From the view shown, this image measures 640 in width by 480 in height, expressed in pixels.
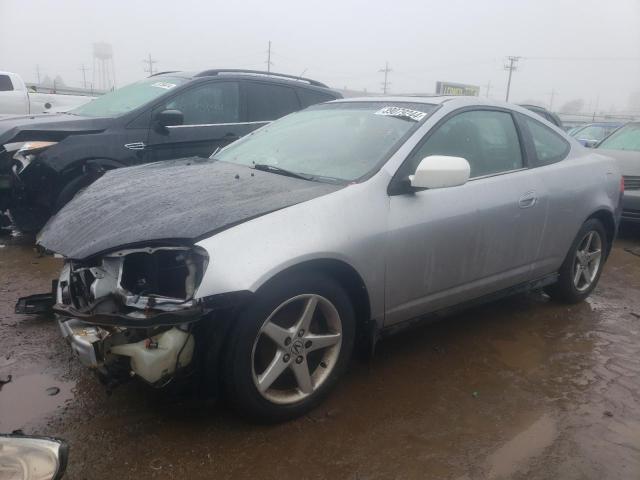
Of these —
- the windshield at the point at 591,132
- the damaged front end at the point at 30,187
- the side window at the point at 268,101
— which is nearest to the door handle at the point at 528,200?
the side window at the point at 268,101

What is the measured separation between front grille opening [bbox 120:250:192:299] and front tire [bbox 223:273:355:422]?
1.01 ft

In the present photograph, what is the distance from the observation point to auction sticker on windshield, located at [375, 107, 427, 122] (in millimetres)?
3188

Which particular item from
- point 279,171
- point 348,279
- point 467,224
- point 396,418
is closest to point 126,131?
point 279,171

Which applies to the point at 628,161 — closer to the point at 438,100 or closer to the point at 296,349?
the point at 438,100

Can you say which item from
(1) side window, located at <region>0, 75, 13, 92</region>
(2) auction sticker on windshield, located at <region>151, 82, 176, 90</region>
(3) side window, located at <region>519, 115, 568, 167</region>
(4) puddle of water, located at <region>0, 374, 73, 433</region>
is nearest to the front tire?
(4) puddle of water, located at <region>0, 374, 73, 433</region>

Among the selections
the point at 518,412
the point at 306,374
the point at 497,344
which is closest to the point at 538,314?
the point at 497,344

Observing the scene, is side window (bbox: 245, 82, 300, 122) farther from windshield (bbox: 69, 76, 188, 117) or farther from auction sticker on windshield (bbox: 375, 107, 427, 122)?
auction sticker on windshield (bbox: 375, 107, 427, 122)

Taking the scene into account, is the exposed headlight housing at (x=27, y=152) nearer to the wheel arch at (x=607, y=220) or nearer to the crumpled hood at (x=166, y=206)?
the crumpled hood at (x=166, y=206)

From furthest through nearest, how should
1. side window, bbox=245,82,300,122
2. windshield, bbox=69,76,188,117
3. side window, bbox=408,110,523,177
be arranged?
side window, bbox=245,82,300,122, windshield, bbox=69,76,188,117, side window, bbox=408,110,523,177

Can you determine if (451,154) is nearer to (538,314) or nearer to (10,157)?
(538,314)

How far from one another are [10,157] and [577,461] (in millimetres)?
5269

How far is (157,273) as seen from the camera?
2.26 meters

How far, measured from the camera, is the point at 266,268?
225cm

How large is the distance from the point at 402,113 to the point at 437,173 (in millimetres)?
683
